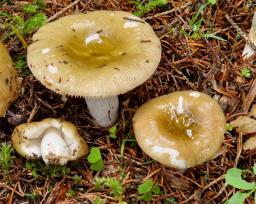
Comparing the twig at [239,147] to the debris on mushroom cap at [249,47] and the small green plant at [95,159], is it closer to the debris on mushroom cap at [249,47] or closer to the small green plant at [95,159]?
the debris on mushroom cap at [249,47]

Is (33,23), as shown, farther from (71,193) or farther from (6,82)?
(71,193)

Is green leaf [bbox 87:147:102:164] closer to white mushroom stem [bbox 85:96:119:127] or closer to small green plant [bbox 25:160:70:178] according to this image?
small green plant [bbox 25:160:70:178]

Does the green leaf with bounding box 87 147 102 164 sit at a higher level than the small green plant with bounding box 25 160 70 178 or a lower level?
higher

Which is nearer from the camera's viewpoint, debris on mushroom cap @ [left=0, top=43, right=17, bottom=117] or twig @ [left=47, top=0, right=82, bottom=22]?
debris on mushroom cap @ [left=0, top=43, right=17, bottom=117]

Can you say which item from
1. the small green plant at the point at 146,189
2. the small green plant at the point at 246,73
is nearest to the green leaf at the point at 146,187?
the small green plant at the point at 146,189

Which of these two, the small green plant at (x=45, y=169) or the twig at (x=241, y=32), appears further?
the twig at (x=241, y=32)

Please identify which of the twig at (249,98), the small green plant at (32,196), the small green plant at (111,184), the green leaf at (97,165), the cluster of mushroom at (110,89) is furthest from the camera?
the twig at (249,98)

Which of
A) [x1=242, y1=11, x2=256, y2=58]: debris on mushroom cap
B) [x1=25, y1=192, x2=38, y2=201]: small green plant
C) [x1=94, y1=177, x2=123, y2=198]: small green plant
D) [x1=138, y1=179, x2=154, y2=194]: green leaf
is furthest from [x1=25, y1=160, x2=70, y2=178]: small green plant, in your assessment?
[x1=242, y1=11, x2=256, y2=58]: debris on mushroom cap

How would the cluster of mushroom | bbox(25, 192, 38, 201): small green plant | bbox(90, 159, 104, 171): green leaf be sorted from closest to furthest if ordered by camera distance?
1. the cluster of mushroom
2. bbox(25, 192, 38, 201): small green plant
3. bbox(90, 159, 104, 171): green leaf

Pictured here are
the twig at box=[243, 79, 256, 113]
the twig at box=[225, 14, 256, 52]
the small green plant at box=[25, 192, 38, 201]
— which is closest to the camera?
the small green plant at box=[25, 192, 38, 201]
